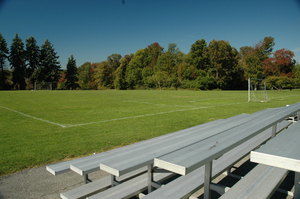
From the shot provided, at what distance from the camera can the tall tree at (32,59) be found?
5891cm

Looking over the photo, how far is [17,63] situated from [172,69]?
1583 inches

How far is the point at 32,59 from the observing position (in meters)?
60.7

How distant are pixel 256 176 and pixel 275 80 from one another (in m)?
47.9

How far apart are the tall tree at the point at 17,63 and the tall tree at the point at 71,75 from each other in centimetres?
1243

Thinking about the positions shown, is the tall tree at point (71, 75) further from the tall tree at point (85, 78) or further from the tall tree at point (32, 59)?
the tall tree at point (32, 59)

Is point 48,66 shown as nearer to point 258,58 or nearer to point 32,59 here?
point 32,59

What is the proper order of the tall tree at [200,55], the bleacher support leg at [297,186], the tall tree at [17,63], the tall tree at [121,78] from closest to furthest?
the bleacher support leg at [297,186], the tall tree at [200,55], the tall tree at [17,63], the tall tree at [121,78]

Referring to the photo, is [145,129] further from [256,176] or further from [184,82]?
[184,82]

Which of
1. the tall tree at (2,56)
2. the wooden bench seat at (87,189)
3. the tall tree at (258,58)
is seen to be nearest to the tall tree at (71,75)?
the tall tree at (2,56)

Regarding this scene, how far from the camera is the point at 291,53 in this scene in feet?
154

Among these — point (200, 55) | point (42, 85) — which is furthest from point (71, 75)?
point (200, 55)

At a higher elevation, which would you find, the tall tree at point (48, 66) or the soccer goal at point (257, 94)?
the tall tree at point (48, 66)

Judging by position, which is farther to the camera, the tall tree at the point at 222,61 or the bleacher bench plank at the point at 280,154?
the tall tree at the point at 222,61

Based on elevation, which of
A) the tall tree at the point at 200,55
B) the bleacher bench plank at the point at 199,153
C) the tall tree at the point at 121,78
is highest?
the tall tree at the point at 200,55
